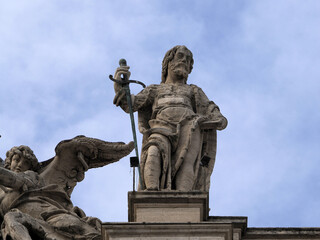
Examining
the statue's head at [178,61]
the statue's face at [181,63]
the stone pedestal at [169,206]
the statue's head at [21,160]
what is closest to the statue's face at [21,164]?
the statue's head at [21,160]

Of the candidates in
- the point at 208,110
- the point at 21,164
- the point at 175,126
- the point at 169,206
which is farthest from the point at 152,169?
the point at 21,164

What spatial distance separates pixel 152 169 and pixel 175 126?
1139 mm

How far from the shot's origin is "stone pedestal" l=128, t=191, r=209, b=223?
19.5 m

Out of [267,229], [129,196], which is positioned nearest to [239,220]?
[267,229]

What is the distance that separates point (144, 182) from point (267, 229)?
2.05 metres

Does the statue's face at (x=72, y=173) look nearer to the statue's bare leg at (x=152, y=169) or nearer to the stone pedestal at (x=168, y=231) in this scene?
the statue's bare leg at (x=152, y=169)

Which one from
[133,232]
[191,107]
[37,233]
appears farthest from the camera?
[191,107]

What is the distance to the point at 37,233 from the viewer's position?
20156mm

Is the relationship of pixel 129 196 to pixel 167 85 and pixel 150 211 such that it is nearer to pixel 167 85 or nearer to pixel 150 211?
pixel 150 211

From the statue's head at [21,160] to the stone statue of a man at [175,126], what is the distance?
1.99m

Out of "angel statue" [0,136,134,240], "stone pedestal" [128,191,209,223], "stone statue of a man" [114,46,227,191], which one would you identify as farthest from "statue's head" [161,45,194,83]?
"stone pedestal" [128,191,209,223]

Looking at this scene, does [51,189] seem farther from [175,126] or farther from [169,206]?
[169,206]

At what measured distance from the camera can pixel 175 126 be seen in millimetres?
21281

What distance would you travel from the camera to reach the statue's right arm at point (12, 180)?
21.3 metres
